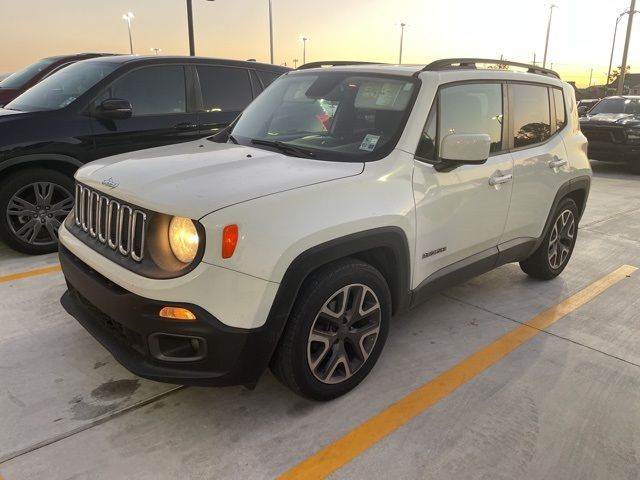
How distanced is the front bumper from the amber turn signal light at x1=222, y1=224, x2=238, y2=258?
0.27 metres

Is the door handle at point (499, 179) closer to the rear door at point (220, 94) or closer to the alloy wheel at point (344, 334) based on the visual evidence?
the alloy wheel at point (344, 334)

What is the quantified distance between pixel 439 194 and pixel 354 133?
0.63m

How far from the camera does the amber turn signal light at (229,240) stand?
84.7 inches

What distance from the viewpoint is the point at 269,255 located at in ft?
7.31

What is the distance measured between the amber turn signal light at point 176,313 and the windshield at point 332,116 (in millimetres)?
1213

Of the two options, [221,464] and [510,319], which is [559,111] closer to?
[510,319]

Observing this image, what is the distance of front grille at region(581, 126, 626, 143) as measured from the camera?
10844mm

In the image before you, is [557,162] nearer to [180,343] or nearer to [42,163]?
[180,343]

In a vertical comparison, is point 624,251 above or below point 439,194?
below

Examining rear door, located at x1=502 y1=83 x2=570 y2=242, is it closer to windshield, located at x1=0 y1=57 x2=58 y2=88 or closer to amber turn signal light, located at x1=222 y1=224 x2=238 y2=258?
amber turn signal light, located at x1=222 y1=224 x2=238 y2=258

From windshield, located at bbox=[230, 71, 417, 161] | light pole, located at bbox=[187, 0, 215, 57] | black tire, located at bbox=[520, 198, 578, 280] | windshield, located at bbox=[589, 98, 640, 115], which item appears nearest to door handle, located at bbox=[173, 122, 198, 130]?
windshield, located at bbox=[230, 71, 417, 161]

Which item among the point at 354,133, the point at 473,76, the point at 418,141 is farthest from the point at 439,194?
the point at 473,76

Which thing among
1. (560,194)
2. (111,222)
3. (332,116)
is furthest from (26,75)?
(560,194)

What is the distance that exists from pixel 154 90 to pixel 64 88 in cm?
86
